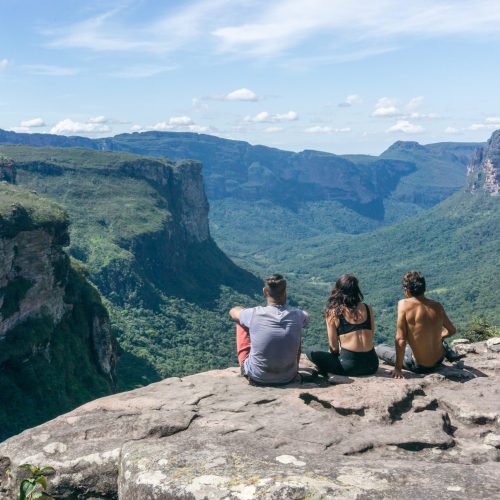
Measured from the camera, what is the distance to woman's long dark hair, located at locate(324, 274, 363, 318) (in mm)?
10211

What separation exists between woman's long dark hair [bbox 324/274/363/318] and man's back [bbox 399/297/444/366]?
94cm

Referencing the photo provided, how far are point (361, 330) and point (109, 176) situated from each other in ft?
497

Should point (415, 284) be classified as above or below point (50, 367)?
above

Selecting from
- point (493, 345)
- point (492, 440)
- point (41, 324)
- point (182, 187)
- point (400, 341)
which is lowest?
point (41, 324)

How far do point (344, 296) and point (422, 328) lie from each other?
1.70 m

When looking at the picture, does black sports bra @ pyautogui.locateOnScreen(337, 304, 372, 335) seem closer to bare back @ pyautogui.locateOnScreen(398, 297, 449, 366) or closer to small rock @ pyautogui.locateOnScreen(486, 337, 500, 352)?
bare back @ pyautogui.locateOnScreen(398, 297, 449, 366)

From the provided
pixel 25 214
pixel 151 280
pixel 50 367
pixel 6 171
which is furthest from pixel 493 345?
pixel 151 280

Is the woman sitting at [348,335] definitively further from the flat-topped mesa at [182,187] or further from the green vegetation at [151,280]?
the flat-topped mesa at [182,187]

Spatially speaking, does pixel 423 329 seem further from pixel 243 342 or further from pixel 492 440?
pixel 243 342

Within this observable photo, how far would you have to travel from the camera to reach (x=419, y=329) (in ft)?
34.4

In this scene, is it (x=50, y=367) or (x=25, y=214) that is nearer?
(x=25, y=214)

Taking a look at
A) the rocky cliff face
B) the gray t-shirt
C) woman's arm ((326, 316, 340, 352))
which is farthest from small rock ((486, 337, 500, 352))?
the rocky cliff face

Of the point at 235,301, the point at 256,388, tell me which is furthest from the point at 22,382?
the point at 235,301

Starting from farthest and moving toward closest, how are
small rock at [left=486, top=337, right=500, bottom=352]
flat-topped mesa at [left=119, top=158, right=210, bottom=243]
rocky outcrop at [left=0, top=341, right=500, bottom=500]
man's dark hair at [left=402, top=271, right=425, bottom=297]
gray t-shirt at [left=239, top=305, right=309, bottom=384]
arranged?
flat-topped mesa at [left=119, top=158, right=210, bottom=243], small rock at [left=486, top=337, right=500, bottom=352], man's dark hair at [left=402, top=271, right=425, bottom=297], gray t-shirt at [left=239, top=305, right=309, bottom=384], rocky outcrop at [left=0, top=341, right=500, bottom=500]
